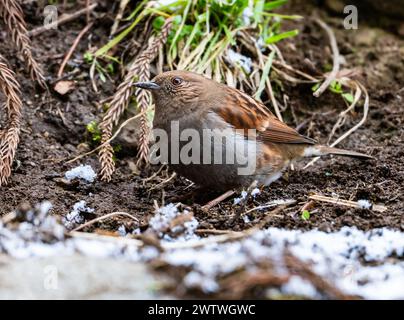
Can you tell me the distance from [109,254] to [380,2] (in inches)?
207

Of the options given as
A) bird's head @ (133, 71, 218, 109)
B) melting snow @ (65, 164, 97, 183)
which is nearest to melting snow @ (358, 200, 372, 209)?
bird's head @ (133, 71, 218, 109)

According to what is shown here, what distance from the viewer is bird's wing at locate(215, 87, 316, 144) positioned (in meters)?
5.17

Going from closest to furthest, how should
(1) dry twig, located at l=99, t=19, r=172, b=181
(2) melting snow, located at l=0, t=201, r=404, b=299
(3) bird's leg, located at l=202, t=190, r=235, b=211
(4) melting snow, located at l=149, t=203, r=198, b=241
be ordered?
(2) melting snow, located at l=0, t=201, r=404, b=299, (4) melting snow, located at l=149, t=203, r=198, b=241, (3) bird's leg, located at l=202, t=190, r=235, b=211, (1) dry twig, located at l=99, t=19, r=172, b=181

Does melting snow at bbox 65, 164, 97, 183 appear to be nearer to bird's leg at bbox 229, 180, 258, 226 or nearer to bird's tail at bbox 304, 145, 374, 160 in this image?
bird's leg at bbox 229, 180, 258, 226

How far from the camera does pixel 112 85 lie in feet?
20.5

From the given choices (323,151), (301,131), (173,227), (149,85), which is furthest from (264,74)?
(173,227)

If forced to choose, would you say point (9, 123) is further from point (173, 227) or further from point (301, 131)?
point (301, 131)

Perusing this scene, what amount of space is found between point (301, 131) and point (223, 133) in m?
1.54

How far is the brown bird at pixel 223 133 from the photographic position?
16.3 ft

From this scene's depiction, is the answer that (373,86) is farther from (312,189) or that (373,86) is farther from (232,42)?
(312,189)

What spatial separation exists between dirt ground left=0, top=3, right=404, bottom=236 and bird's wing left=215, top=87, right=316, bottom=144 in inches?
15.0

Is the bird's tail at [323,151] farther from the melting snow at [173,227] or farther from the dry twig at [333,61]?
the melting snow at [173,227]

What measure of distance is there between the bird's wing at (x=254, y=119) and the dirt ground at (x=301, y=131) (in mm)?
381
